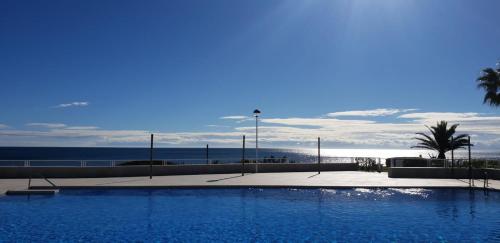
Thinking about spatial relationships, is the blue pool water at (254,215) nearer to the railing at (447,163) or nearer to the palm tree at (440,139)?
the railing at (447,163)

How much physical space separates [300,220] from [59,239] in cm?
662

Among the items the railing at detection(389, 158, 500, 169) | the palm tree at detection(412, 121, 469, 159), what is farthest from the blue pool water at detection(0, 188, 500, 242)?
the palm tree at detection(412, 121, 469, 159)

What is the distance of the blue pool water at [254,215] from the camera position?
33.8 feet

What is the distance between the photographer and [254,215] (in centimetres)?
1295

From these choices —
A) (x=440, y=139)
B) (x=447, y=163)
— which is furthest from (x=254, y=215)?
(x=440, y=139)

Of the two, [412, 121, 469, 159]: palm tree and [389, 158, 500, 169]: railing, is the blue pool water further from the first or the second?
[412, 121, 469, 159]: palm tree

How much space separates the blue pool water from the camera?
10312mm

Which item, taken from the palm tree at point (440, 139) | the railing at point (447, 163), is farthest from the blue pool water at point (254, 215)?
the palm tree at point (440, 139)

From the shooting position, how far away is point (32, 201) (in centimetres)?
1490

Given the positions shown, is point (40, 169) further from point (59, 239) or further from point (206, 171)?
point (59, 239)

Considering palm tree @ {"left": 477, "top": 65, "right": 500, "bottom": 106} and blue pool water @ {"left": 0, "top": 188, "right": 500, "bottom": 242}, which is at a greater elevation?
palm tree @ {"left": 477, "top": 65, "right": 500, "bottom": 106}

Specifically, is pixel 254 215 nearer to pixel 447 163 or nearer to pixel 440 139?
pixel 447 163

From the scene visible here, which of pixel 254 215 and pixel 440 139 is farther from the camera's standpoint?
pixel 440 139

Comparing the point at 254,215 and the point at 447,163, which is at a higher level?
the point at 447,163
